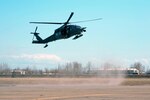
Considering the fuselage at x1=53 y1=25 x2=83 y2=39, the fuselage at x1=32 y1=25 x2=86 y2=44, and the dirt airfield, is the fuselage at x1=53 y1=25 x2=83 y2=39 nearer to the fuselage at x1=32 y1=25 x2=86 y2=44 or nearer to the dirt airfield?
the fuselage at x1=32 y1=25 x2=86 y2=44

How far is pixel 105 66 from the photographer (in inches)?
4946

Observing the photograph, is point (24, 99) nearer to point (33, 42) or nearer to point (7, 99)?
point (7, 99)

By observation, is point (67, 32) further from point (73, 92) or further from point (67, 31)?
point (73, 92)

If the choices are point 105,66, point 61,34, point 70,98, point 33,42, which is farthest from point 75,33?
point 105,66

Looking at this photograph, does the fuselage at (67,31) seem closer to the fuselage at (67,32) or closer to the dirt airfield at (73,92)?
the fuselage at (67,32)

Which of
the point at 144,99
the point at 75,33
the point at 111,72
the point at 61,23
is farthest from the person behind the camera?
the point at 111,72

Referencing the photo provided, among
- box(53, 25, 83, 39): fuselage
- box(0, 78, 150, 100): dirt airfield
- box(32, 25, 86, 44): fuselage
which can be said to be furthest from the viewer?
box(53, 25, 83, 39): fuselage

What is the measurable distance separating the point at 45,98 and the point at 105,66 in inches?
3186

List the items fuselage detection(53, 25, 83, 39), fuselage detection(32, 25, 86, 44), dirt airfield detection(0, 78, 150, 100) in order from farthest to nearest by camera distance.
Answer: fuselage detection(53, 25, 83, 39) → fuselage detection(32, 25, 86, 44) → dirt airfield detection(0, 78, 150, 100)

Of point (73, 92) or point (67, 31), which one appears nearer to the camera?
point (73, 92)

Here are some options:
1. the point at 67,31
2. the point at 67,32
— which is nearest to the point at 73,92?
the point at 67,32

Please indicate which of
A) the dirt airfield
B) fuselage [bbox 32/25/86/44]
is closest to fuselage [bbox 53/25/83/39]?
fuselage [bbox 32/25/86/44]

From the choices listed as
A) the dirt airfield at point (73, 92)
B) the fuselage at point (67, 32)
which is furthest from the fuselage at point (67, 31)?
the dirt airfield at point (73, 92)

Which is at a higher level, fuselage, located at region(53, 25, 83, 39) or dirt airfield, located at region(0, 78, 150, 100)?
fuselage, located at region(53, 25, 83, 39)
